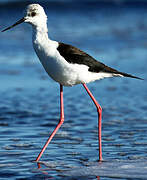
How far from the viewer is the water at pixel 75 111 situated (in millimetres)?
5586

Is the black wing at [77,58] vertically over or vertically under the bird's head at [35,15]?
under

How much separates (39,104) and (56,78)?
3339 millimetres

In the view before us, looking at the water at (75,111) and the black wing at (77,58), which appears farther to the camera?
the black wing at (77,58)

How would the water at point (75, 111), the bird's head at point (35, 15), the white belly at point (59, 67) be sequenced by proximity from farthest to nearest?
the bird's head at point (35, 15), the white belly at point (59, 67), the water at point (75, 111)

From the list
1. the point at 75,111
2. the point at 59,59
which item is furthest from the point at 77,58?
the point at 75,111

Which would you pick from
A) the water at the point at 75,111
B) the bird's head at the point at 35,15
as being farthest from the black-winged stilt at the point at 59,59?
the water at the point at 75,111

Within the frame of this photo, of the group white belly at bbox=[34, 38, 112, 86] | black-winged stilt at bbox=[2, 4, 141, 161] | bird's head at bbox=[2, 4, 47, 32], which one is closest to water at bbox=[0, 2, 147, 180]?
black-winged stilt at bbox=[2, 4, 141, 161]

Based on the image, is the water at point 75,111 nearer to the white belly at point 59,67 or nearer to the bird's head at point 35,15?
the white belly at point 59,67

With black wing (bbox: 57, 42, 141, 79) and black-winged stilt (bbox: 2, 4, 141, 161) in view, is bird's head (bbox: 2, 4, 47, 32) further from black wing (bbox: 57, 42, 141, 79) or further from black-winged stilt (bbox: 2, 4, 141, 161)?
black wing (bbox: 57, 42, 141, 79)

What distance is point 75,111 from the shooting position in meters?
8.62

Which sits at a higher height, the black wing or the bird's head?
the bird's head

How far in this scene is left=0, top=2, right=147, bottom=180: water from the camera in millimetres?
5586

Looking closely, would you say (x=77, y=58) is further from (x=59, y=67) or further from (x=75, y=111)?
(x=75, y=111)

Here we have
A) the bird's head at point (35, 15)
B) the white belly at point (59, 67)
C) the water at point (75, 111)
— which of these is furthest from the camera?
the bird's head at point (35, 15)
